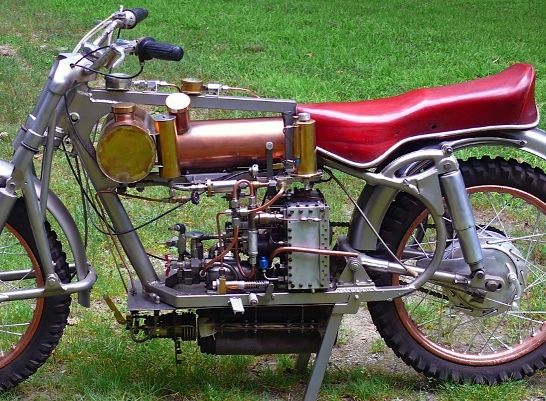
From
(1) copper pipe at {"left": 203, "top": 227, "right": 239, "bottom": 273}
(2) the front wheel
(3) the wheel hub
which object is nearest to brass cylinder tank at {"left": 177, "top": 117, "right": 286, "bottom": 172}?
(1) copper pipe at {"left": 203, "top": 227, "right": 239, "bottom": 273}

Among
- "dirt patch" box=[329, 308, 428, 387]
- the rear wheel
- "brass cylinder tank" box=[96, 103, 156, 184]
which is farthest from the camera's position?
"dirt patch" box=[329, 308, 428, 387]

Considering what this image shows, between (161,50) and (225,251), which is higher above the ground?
(161,50)

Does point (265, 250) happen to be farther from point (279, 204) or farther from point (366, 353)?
point (366, 353)

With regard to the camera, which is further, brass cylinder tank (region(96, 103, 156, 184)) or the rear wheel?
the rear wheel

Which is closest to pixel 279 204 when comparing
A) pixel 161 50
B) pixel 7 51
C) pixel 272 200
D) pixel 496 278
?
pixel 272 200

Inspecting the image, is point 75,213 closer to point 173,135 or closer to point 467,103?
point 173,135

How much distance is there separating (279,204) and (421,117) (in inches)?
27.2

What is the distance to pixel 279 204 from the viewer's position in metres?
3.50

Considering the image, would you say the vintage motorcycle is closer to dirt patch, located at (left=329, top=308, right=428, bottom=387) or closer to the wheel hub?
the wheel hub

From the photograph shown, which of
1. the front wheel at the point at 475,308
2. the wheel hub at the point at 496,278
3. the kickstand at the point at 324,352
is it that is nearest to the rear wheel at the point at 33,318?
the kickstand at the point at 324,352

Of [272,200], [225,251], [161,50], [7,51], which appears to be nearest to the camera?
[161,50]

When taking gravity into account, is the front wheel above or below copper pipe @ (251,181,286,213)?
below

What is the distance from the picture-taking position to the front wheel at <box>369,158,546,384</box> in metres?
3.63

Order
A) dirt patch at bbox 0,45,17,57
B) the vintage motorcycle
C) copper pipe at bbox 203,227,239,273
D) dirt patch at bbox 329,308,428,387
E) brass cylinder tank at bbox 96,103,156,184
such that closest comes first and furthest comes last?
brass cylinder tank at bbox 96,103,156,184
the vintage motorcycle
copper pipe at bbox 203,227,239,273
dirt patch at bbox 329,308,428,387
dirt patch at bbox 0,45,17,57
